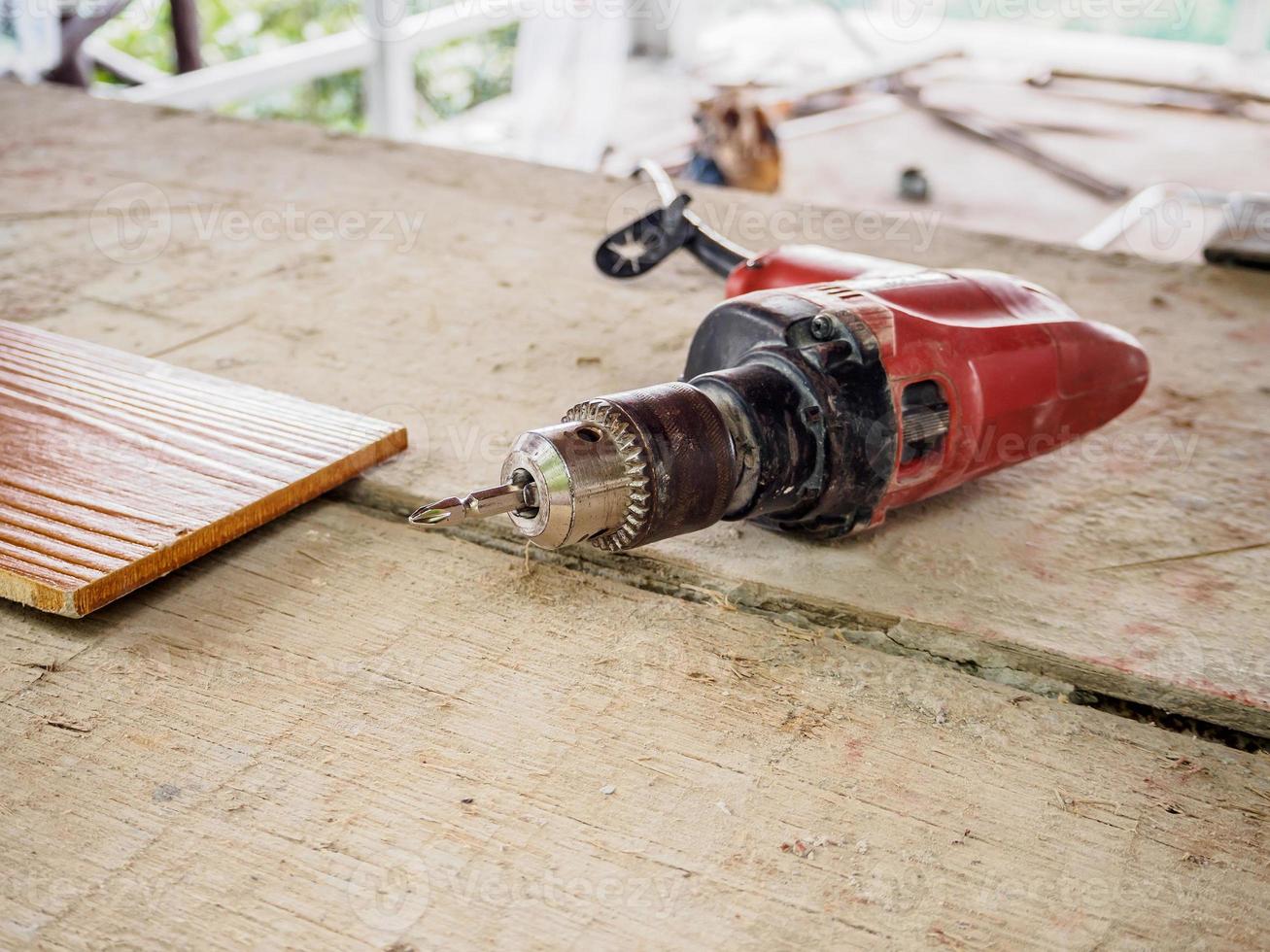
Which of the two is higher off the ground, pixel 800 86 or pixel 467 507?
pixel 800 86

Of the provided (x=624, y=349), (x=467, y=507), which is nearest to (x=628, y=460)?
(x=467, y=507)

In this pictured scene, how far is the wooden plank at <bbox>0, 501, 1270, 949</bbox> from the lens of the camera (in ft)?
2.18

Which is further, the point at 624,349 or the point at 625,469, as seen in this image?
the point at 624,349

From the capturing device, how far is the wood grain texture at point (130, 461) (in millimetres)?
887

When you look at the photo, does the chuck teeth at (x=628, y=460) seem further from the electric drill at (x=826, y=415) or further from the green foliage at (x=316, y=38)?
the green foliage at (x=316, y=38)

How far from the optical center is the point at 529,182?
200 centimetres

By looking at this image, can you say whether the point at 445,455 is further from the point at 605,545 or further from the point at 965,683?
the point at 965,683

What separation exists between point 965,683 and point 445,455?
1.84 feet

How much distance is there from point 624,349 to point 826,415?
0.53 m

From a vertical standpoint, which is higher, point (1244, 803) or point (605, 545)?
point (605, 545)

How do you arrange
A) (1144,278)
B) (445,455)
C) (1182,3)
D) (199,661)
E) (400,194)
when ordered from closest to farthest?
1. (199,661)
2. (445,455)
3. (1144,278)
4. (400,194)
5. (1182,3)

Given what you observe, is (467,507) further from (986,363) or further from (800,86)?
(800,86)

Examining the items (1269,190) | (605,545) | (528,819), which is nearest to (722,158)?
(1269,190)

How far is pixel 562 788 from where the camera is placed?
754 mm
